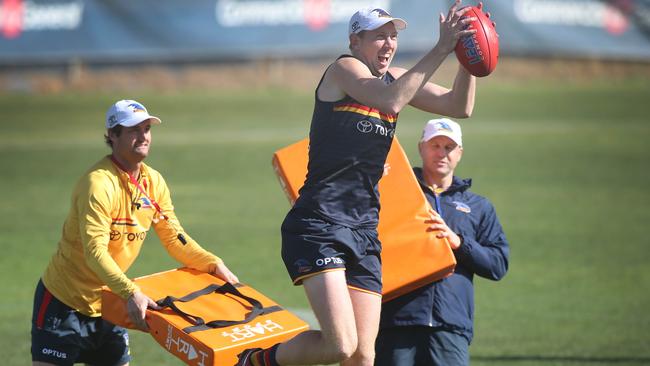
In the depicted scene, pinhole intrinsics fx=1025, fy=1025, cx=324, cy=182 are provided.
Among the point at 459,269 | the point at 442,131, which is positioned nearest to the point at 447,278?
the point at 459,269

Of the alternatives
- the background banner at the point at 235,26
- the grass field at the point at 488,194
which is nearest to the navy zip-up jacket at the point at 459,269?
the grass field at the point at 488,194

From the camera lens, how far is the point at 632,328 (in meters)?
9.21

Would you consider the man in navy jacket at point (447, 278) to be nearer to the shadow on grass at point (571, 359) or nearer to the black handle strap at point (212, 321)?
the black handle strap at point (212, 321)

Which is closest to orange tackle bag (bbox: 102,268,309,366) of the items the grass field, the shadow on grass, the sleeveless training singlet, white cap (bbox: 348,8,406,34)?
the sleeveless training singlet

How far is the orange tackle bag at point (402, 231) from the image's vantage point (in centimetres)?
590

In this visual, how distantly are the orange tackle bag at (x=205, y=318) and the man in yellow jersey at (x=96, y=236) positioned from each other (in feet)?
0.44

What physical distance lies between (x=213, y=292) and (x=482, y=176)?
Result: 37.0 feet

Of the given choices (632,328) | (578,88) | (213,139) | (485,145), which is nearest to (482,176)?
(485,145)

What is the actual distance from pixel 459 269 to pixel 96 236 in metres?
2.20

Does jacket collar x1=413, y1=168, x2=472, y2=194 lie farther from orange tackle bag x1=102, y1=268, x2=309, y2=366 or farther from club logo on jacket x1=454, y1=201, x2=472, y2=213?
orange tackle bag x1=102, y1=268, x2=309, y2=366

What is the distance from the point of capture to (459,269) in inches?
249

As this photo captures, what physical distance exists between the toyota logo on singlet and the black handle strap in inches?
49.4

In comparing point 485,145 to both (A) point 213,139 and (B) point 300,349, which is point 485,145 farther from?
(B) point 300,349

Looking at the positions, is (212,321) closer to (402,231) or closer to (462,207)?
(402,231)
